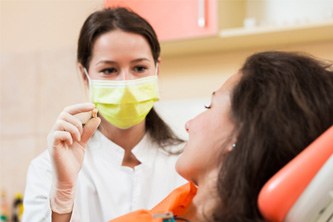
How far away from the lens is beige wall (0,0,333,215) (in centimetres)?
271

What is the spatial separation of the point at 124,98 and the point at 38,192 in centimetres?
46

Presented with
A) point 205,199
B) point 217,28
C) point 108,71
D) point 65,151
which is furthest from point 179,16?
point 205,199

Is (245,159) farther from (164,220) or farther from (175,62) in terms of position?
(175,62)

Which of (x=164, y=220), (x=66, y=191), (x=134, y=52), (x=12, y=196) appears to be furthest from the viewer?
(x=12, y=196)

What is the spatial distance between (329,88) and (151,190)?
84 centimetres

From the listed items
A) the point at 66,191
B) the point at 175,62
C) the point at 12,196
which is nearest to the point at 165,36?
the point at 175,62

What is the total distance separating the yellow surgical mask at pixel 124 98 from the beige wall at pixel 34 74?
89 centimetres

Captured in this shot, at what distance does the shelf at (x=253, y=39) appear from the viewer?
2004 millimetres

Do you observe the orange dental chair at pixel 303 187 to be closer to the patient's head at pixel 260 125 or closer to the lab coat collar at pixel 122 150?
the patient's head at pixel 260 125

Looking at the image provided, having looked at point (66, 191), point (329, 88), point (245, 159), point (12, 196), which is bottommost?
point (12, 196)

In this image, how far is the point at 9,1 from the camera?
2988 mm

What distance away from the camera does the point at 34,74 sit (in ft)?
9.24

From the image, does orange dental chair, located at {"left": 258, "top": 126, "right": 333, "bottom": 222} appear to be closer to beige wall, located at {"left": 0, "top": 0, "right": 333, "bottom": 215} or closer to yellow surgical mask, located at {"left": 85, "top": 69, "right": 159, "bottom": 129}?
yellow surgical mask, located at {"left": 85, "top": 69, "right": 159, "bottom": 129}

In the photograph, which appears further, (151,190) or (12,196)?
(12,196)
